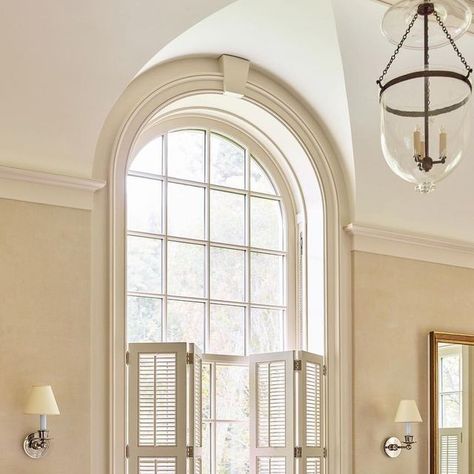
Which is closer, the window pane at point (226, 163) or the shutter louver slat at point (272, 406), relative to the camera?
the shutter louver slat at point (272, 406)

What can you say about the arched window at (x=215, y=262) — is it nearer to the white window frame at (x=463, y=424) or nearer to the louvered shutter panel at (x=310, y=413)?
the louvered shutter panel at (x=310, y=413)

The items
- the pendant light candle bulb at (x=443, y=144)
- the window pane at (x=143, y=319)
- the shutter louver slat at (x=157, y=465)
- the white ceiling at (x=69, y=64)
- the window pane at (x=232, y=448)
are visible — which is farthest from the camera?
the window pane at (x=232, y=448)

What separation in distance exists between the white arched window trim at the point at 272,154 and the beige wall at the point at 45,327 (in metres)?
0.16

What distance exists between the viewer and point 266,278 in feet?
21.5

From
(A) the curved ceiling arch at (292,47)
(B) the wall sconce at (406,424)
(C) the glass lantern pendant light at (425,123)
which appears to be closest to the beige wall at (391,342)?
(B) the wall sconce at (406,424)

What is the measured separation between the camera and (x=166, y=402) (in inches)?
215

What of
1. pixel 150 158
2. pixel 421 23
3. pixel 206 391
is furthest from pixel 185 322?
pixel 421 23

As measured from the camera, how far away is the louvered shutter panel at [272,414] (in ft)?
19.6

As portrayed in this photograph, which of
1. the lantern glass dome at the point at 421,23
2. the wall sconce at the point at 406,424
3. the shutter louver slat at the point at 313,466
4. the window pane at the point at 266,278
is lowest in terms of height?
the shutter louver slat at the point at 313,466

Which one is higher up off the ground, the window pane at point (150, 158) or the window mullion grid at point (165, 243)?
the window pane at point (150, 158)

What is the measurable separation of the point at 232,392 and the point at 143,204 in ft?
4.49

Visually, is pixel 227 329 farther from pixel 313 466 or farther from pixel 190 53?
pixel 190 53

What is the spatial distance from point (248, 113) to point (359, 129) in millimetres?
765

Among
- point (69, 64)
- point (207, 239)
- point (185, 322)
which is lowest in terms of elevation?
point (185, 322)
